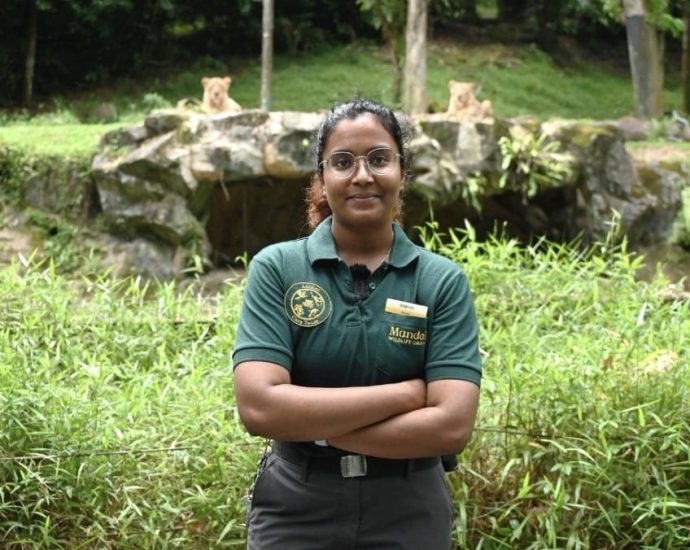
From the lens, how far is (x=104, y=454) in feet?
12.9

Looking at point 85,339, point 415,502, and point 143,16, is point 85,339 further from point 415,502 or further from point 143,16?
point 143,16

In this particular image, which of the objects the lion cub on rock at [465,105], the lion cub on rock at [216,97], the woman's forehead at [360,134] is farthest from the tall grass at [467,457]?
the lion cub on rock at [216,97]

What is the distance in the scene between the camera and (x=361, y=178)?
2.43 m

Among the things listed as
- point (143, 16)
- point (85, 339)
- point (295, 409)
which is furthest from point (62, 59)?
point (295, 409)

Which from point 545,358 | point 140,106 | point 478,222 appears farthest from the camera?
point 140,106

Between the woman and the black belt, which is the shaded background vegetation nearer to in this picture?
the woman

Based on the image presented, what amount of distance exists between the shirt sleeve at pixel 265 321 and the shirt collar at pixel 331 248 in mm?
104

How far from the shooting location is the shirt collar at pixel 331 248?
246cm

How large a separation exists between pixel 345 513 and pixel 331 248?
668 mm

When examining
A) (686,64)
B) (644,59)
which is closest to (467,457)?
(644,59)

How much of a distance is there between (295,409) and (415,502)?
396 millimetres

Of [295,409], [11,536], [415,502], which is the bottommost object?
[11,536]

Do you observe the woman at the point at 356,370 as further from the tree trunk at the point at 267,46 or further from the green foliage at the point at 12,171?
the tree trunk at the point at 267,46

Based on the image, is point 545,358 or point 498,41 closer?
point 545,358
